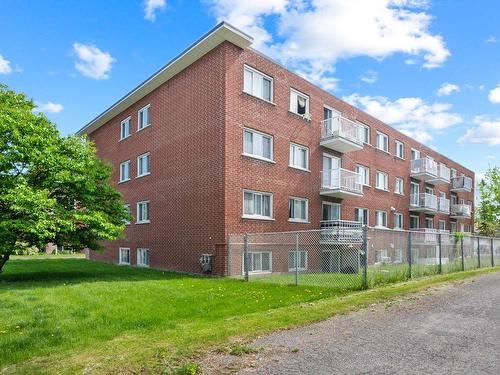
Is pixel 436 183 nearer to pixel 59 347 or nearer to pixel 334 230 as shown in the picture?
pixel 334 230

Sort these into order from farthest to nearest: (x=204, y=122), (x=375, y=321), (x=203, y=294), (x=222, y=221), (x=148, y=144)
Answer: (x=148, y=144) < (x=204, y=122) < (x=222, y=221) < (x=203, y=294) < (x=375, y=321)

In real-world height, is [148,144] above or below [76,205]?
above

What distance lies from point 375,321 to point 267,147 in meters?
12.5

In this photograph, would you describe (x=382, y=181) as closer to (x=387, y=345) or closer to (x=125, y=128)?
(x=125, y=128)

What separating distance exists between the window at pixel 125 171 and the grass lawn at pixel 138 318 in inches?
490

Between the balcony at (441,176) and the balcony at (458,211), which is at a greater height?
the balcony at (441,176)

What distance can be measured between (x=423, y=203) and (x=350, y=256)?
16491mm

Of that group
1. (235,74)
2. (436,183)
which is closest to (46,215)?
(235,74)

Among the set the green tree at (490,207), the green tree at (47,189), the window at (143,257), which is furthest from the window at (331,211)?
the green tree at (490,207)

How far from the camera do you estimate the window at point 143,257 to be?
22328mm

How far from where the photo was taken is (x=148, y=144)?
22922 millimetres

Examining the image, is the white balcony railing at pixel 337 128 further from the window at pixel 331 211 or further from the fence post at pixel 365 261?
the fence post at pixel 365 261

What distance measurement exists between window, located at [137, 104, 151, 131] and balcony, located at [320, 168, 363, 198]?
31.8 ft

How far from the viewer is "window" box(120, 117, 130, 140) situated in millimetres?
25567
